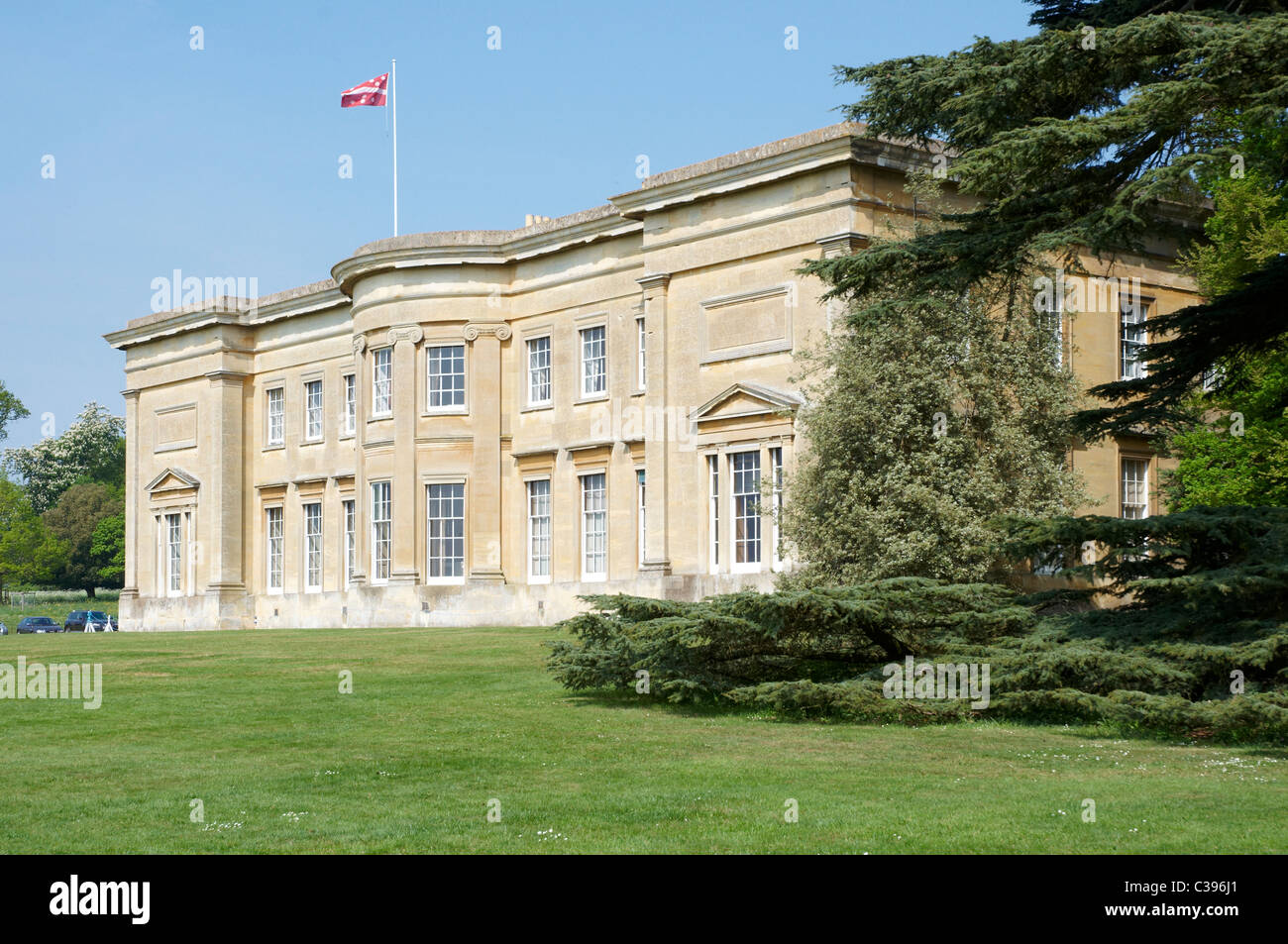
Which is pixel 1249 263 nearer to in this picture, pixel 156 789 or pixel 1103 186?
pixel 1103 186

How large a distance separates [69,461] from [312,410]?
85.6 m

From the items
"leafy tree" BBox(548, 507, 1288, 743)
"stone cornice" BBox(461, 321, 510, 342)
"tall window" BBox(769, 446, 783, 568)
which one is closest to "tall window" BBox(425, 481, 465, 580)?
"stone cornice" BBox(461, 321, 510, 342)

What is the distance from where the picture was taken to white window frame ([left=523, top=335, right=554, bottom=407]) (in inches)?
1689

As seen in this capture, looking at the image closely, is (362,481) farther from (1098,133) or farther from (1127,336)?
(1098,133)

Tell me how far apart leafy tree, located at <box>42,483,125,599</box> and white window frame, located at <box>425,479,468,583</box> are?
71456 mm

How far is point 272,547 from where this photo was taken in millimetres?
53562

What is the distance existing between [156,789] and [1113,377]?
29851 mm

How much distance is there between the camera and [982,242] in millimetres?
18828

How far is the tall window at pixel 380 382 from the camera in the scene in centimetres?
4494

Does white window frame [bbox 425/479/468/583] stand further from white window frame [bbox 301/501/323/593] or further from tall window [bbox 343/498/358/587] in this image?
white window frame [bbox 301/501/323/593]

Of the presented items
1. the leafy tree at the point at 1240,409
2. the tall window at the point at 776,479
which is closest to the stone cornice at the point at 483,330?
the tall window at the point at 776,479

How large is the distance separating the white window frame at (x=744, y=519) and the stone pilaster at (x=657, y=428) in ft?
6.11
